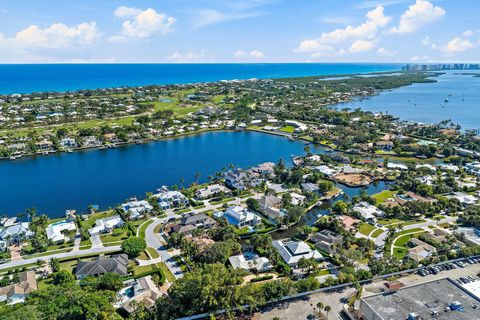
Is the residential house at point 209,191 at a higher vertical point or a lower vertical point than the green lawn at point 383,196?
higher

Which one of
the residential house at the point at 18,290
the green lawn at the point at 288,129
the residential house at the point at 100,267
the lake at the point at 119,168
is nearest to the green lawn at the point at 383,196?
the lake at the point at 119,168

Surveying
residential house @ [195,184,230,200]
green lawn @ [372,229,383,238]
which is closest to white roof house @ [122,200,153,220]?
residential house @ [195,184,230,200]

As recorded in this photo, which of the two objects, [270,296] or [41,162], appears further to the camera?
[41,162]

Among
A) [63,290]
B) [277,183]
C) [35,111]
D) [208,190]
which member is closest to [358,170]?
[277,183]

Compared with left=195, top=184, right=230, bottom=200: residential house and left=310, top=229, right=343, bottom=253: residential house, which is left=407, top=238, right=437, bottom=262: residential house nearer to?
left=310, top=229, right=343, bottom=253: residential house

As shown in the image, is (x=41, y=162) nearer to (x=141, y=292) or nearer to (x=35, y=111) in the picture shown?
(x=35, y=111)

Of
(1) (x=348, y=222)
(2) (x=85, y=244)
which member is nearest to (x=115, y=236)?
(2) (x=85, y=244)

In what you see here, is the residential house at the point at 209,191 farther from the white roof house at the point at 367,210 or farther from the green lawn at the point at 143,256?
the white roof house at the point at 367,210
